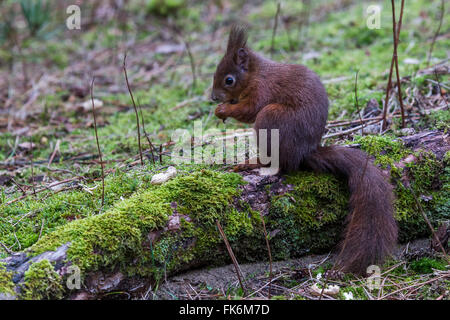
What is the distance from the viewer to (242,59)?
130 inches

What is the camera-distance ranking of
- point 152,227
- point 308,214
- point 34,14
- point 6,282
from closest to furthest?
point 6,282 < point 152,227 < point 308,214 < point 34,14

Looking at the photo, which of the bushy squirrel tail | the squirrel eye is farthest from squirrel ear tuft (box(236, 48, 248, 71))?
the bushy squirrel tail

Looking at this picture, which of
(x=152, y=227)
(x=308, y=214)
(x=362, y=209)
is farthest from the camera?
(x=308, y=214)

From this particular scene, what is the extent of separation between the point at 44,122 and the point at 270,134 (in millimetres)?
3022

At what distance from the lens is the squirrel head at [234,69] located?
330cm

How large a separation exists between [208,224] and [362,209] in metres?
0.83

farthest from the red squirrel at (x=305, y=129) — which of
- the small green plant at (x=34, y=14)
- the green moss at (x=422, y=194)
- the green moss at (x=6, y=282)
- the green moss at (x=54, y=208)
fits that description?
the small green plant at (x=34, y=14)

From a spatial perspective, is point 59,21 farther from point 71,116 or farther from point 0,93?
point 71,116

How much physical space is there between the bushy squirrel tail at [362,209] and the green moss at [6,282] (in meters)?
1.56

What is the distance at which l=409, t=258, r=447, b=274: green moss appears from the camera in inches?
→ 97.3

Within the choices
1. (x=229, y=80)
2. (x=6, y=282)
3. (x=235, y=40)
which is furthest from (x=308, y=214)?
(x=6, y=282)

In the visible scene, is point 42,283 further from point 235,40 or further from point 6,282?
point 235,40

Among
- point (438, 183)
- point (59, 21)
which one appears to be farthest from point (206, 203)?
point (59, 21)

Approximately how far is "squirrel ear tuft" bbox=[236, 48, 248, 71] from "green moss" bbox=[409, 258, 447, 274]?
1.71 meters
